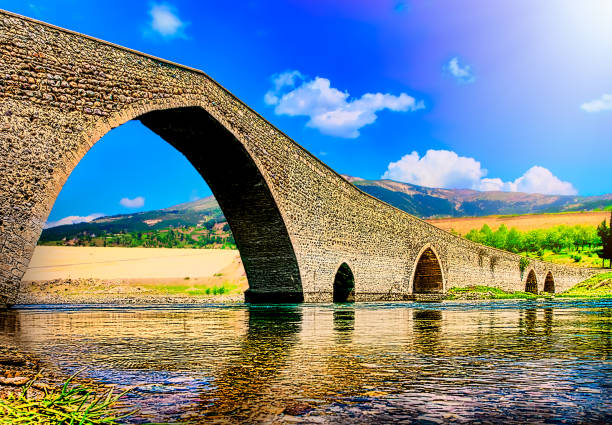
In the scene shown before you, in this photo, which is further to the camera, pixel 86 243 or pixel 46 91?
pixel 86 243

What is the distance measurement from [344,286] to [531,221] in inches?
4083

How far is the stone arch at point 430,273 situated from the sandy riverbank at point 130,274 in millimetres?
11421

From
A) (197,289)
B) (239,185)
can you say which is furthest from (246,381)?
(197,289)

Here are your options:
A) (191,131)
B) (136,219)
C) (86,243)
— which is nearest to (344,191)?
(191,131)

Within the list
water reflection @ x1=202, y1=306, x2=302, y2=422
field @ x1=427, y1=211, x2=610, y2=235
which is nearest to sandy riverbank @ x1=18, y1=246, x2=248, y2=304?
water reflection @ x1=202, y1=306, x2=302, y2=422

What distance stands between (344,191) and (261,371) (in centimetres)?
1842

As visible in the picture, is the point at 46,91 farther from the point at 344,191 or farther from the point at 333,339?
the point at 344,191

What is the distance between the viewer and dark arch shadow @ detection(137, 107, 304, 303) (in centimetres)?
1485

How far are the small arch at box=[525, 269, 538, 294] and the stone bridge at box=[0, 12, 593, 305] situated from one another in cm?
2380

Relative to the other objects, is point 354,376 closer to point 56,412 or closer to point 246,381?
point 246,381

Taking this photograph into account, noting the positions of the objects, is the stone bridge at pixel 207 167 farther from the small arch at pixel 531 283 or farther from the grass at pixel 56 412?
the small arch at pixel 531 283

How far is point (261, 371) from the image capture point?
116 inches

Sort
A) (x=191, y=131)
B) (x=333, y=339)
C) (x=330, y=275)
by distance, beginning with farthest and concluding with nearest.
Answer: (x=330, y=275) < (x=191, y=131) < (x=333, y=339)

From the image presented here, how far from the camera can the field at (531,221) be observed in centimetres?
10675
